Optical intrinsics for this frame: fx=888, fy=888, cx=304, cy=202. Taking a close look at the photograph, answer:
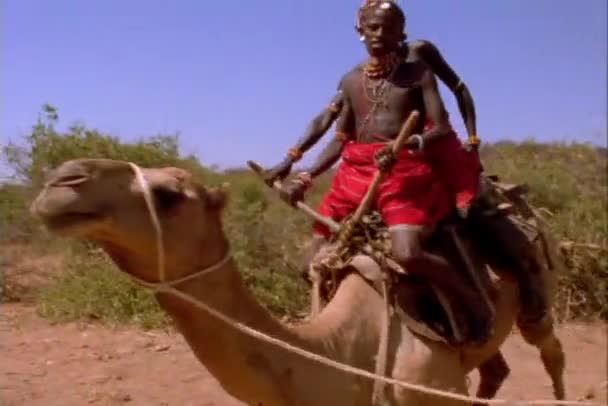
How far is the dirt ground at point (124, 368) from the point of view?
688 cm

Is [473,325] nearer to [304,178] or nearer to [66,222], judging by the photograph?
[304,178]

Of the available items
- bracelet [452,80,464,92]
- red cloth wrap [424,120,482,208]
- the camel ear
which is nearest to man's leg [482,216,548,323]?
red cloth wrap [424,120,482,208]

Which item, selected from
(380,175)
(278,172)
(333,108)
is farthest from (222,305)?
(333,108)

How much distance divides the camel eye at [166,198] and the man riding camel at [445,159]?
1245 millimetres

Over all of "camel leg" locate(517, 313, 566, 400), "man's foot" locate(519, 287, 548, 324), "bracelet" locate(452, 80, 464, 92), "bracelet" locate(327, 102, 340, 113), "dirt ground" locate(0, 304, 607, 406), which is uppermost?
"bracelet" locate(452, 80, 464, 92)

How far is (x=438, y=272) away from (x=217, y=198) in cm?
116

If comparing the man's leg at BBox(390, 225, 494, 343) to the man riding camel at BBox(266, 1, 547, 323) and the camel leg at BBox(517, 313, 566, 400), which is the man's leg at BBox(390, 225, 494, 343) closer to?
the man riding camel at BBox(266, 1, 547, 323)

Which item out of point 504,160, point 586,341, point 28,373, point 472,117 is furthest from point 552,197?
point 472,117

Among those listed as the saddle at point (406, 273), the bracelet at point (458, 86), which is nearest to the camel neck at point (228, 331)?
the saddle at point (406, 273)

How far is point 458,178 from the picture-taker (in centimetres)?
408

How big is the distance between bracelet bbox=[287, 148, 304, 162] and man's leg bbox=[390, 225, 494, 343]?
2.28 ft

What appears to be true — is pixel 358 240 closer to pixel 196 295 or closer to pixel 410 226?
pixel 410 226

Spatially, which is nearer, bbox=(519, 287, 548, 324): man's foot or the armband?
the armband

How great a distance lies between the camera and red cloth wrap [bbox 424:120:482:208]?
4020 mm
